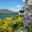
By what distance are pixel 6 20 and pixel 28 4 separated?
401 millimetres

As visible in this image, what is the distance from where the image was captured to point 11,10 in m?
1.98

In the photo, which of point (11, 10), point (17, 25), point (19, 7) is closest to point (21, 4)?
point (19, 7)


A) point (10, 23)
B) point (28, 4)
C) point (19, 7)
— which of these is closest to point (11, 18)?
point (10, 23)

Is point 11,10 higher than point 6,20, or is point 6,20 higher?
point 11,10

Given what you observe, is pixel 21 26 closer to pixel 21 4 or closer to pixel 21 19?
pixel 21 19

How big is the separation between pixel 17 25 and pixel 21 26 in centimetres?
6

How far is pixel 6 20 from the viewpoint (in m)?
1.95

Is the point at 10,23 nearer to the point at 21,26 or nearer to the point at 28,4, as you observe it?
the point at 21,26

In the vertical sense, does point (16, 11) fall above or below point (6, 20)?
above

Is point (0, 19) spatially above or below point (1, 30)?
above

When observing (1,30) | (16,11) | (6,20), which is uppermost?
(16,11)

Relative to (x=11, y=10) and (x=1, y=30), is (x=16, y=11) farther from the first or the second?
(x=1, y=30)

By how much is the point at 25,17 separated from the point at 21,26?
145 mm

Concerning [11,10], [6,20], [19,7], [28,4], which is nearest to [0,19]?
[6,20]
